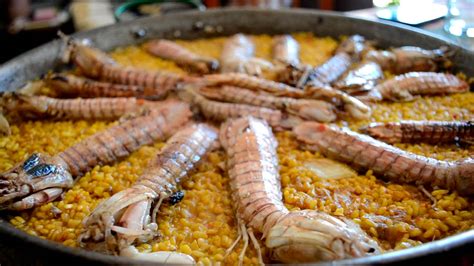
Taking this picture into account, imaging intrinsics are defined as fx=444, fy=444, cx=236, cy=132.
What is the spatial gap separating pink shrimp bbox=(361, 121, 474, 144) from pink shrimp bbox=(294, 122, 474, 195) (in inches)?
7.9

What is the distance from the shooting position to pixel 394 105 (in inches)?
161

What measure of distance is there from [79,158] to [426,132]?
8.70 feet

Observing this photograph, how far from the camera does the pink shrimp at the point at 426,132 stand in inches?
135

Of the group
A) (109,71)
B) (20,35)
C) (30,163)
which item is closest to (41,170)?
(30,163)

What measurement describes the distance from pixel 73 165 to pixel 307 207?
1.71 m

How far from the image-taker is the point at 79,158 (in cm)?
329

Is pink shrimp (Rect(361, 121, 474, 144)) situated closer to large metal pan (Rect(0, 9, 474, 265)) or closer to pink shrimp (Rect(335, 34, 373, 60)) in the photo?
large metal pan (Rect(0, 9, 474, 265))

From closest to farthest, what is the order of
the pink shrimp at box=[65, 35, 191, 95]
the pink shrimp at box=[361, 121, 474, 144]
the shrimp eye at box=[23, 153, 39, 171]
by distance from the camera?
1. the shrimp eye at box=[23, 153, 39, 171]
2. the pink shrimp at box=[361, 121, 474, 144]
3. the pink shrimp at box=[65, 35, 191, 95]

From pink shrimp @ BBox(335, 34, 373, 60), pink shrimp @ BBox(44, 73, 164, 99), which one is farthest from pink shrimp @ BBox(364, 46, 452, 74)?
pink shrimp @ BBox(44, 73, 164, 99)

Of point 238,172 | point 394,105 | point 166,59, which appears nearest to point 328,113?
point 394,105

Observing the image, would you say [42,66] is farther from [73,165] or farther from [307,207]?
[307,207]

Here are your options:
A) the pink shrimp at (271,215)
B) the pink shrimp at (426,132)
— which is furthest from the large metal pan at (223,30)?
the pink shrimp at (271,215)

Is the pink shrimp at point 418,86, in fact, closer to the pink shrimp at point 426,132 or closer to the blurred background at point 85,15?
the pink shrimp at point 426,132

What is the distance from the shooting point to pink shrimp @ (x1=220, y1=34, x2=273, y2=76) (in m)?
4.42
